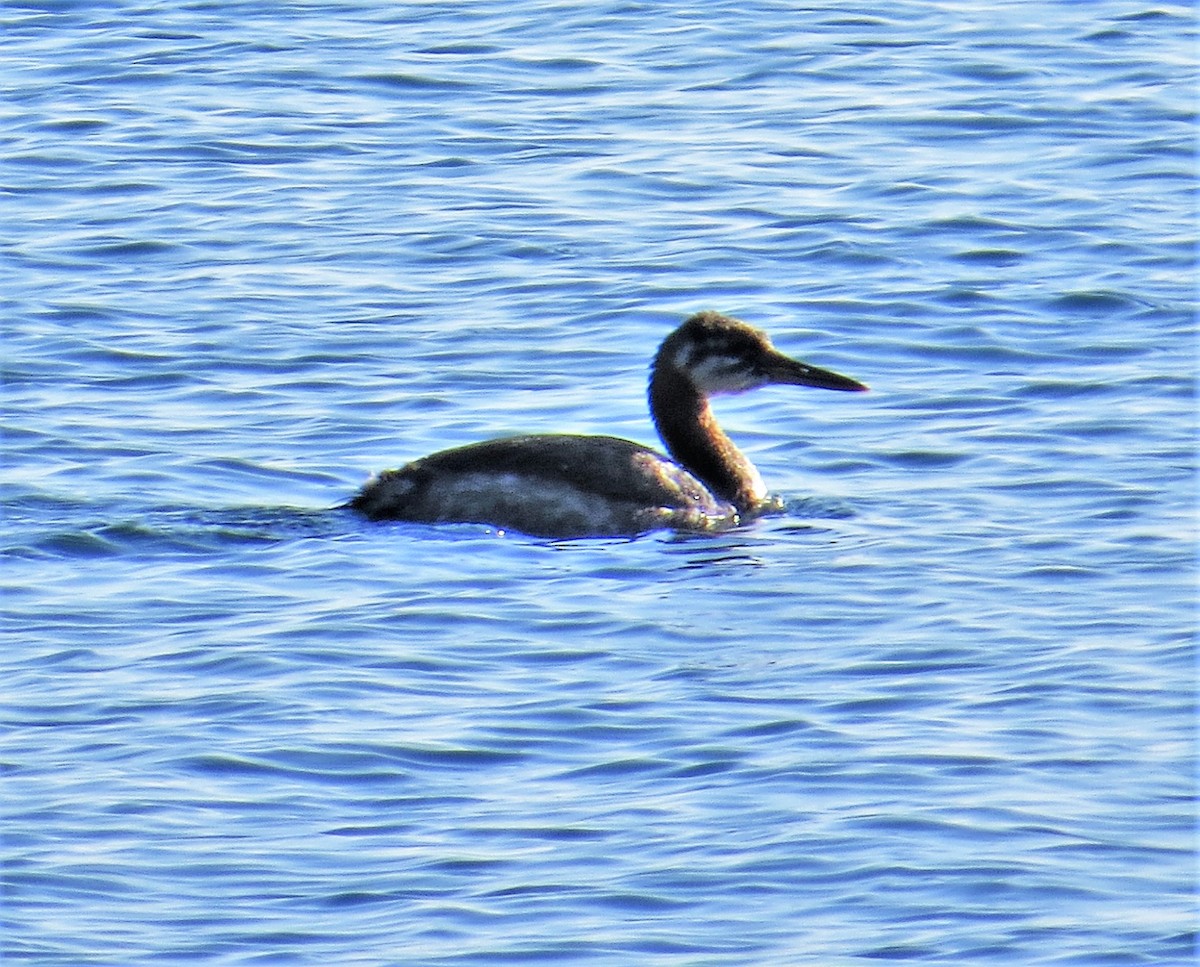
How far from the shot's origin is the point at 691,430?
39.8 ft

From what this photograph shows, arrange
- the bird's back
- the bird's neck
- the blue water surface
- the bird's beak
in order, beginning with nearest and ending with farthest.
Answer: the blue water surface
the bird's back
the bird's neck
the bird's beak

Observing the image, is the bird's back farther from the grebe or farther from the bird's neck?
the bird's neck

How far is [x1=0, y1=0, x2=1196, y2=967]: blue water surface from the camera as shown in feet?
24.1

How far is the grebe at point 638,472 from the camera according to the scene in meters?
11.0

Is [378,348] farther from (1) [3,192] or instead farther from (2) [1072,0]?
(2) [1072,0]

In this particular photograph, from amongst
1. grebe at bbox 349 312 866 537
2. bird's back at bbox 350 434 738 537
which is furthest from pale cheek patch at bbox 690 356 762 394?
bird's back at bbox 350 434 738 537

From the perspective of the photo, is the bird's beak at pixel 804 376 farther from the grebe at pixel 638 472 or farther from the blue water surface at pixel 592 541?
the blue water surface at pixel 592 541

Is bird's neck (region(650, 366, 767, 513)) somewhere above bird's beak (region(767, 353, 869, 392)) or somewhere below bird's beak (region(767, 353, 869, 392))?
below

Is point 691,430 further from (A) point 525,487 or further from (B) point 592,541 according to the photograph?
(A) point 525,487

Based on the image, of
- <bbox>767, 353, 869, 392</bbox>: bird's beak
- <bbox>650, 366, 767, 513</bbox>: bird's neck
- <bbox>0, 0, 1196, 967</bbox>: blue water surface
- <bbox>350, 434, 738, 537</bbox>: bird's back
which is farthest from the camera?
<bbox>767, 353, 869, 392</bbox>: bird's beak

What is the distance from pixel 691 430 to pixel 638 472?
919 millimetres

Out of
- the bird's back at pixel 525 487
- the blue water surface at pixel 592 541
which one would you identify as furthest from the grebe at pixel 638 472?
the blue water surface at pixel 592 541

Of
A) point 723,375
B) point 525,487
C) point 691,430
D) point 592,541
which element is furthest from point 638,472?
point 723,375

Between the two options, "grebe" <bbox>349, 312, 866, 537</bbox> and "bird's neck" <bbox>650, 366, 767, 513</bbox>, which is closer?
"grebe" <bbox>349, 312, 866, 537</bbox>
